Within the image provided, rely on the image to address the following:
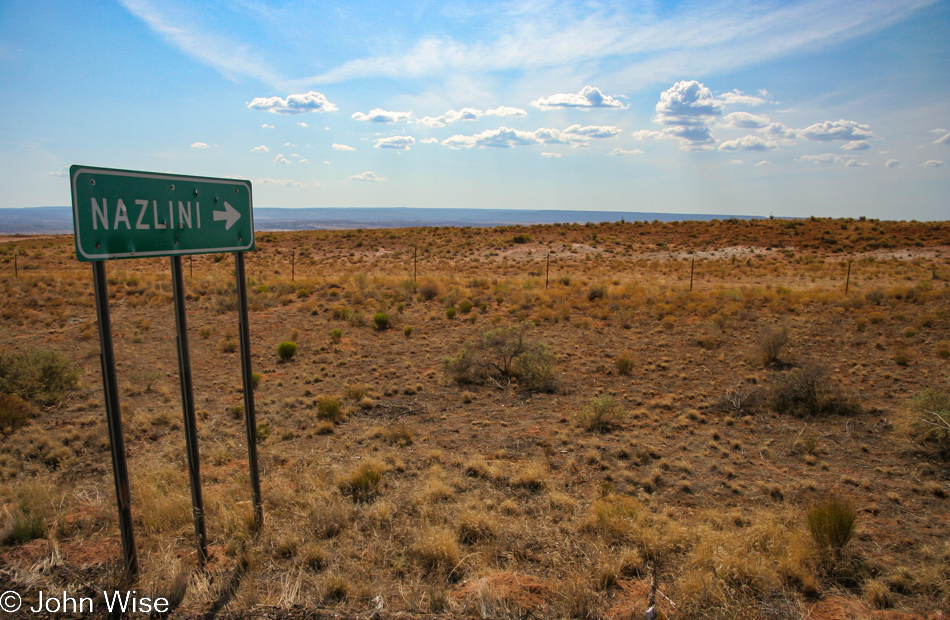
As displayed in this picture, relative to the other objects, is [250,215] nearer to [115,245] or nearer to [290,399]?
[115,245]

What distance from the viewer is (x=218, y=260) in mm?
45188

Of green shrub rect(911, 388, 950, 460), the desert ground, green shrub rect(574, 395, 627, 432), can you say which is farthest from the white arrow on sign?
green shrub rect(911, 388, 950, 460)

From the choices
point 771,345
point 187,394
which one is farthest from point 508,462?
point 771,345

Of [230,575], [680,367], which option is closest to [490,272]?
[680,367]

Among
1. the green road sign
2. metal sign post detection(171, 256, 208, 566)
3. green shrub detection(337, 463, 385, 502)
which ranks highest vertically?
the green road sign

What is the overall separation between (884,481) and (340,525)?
6351mm

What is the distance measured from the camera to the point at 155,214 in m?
3.31

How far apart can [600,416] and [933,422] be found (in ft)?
14.7

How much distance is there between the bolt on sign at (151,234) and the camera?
2928 millimetres

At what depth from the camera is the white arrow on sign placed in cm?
382

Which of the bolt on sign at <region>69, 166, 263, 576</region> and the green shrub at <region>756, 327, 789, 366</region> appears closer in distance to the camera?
the bolt on sign at <region>69, 166, 263, 576</region>

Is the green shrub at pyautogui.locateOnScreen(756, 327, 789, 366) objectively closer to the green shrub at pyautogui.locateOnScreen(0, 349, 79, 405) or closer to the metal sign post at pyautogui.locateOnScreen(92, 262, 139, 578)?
the metal sign post at pyautogui.locateOnScreen(92, 262, 139, 578)

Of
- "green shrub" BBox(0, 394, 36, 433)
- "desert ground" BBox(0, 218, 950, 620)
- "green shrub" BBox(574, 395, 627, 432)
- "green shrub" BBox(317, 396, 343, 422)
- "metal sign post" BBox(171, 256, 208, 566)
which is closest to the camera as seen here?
"metal sign post" BBox(171, 256, 208, 566)

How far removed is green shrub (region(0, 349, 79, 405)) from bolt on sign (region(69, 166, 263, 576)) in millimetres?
7224
